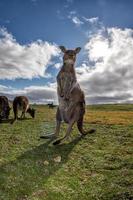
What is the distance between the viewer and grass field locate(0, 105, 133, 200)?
1103 cm

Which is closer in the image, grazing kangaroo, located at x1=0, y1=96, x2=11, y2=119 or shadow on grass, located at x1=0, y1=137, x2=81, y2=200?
shadow on grass, located at x1=0, y1=137, x2=81, y2=200

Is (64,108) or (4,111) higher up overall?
(64,108)

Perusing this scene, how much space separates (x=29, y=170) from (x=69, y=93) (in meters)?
6.33

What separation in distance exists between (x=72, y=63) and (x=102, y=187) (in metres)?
8.17

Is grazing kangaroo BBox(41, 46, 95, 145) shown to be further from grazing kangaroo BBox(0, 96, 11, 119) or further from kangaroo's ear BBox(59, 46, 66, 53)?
grazing kangaroo BBox(0, 96, 11, 119)

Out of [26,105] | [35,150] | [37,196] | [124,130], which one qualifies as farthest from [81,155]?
[26,105]

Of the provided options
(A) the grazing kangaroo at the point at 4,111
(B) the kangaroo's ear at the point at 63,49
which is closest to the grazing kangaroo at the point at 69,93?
(B) the kangaroo's ear at the point at 63,49

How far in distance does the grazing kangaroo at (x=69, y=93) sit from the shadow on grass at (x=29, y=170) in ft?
7.11

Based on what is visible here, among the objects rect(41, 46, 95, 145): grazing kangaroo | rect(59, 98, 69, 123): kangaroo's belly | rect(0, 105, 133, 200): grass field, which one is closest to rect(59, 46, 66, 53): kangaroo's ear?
rect(41, 46, 95, 145): grazing kangaroo

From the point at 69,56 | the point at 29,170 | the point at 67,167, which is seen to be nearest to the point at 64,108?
the point at 69,56

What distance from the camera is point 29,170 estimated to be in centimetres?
1266

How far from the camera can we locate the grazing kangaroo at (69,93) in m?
17.8

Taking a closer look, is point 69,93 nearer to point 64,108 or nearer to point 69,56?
point 64,108

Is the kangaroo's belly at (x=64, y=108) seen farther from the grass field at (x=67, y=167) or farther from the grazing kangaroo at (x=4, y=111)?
the grazing kangaroo at (x=4, y=111)
